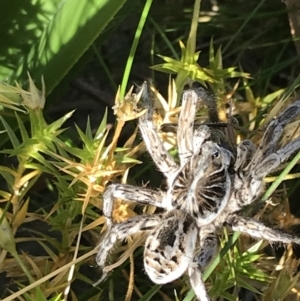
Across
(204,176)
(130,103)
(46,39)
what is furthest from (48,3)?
(204,176)

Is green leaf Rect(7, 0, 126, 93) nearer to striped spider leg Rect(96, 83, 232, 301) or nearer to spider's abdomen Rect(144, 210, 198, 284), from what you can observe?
striped spider leg Rect(96, 83, 232, 301)

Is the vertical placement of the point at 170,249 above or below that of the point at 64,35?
below

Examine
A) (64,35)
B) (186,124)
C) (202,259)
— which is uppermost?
(64,35)

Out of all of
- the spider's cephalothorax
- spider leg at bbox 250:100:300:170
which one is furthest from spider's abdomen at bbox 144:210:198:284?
spider leg at bbox 250:100:300:170

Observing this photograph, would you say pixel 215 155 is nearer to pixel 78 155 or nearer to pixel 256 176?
pixel 256 176

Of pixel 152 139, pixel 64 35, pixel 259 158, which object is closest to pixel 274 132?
pixel 259 158

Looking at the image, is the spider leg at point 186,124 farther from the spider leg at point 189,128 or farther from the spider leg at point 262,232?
the spider leg at point 262,232
